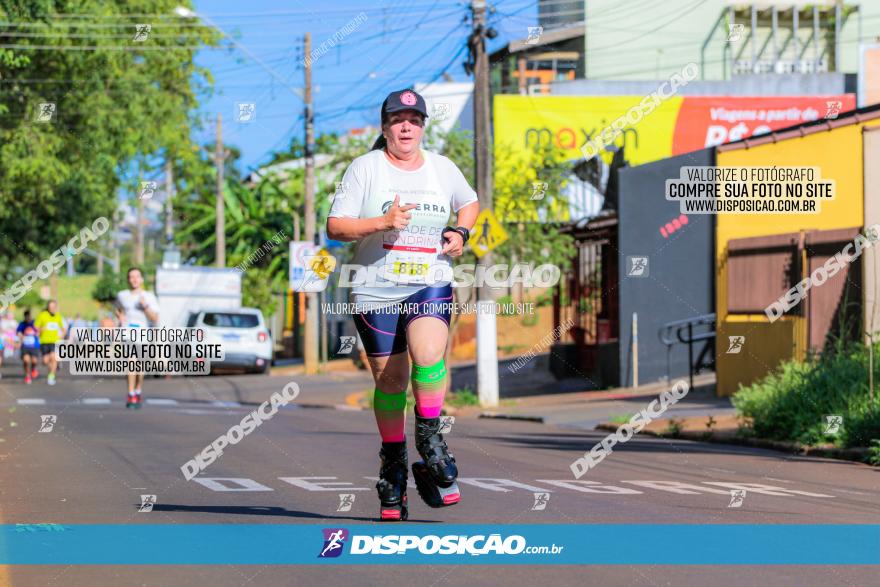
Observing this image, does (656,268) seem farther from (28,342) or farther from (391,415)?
(391,415)

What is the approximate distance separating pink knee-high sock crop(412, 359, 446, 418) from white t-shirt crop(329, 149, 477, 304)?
376mm

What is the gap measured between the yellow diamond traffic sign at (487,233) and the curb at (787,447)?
19.2ft

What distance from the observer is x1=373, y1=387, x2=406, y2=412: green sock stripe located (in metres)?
7.22

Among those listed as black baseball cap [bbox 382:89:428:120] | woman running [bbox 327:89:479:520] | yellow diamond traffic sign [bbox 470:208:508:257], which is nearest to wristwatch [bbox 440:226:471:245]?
woman running [bbox 327:89:479:520]

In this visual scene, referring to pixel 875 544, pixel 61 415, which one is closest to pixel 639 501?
pixel 875 544

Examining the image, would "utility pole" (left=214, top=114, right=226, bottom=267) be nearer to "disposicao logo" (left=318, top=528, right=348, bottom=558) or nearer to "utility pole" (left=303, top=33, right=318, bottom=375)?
"utility pole" (left=303, top=33, right=318, bottom=375)

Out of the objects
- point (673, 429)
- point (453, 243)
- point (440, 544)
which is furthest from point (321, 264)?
point (440, 544)

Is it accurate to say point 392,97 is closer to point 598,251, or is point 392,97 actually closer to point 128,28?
point 598,251

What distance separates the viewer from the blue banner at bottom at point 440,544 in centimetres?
627

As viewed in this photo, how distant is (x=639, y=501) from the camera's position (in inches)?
335

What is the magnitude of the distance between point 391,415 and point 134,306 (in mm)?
11319

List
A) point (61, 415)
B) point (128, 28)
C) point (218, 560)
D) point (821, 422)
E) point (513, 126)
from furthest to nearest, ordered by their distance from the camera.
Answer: point (513, 126) < point (128, 28) < point (61, 415) < point (821, 422) < point (218, 560)

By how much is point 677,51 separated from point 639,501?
45087mm

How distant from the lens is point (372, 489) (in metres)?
9.23
